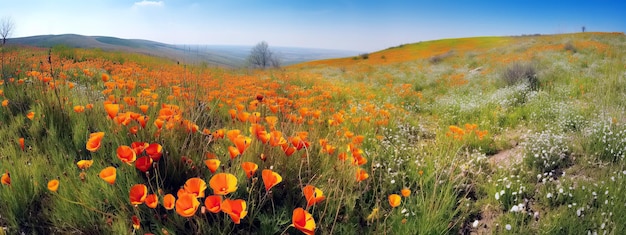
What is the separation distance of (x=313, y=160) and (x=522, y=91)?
7.07 metres

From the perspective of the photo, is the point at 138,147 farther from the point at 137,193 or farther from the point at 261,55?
the point at 261,55

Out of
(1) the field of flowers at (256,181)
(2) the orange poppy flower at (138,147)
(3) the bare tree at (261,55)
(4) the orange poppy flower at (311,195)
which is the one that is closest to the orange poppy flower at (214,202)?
(1) the field of flowers at (256,181)

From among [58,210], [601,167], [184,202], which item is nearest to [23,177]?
[58,210]

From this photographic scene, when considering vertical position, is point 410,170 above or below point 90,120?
below

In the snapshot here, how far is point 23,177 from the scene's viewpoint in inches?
74.6

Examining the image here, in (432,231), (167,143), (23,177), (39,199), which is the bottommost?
(432,231)

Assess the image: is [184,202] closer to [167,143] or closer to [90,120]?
[167,143]

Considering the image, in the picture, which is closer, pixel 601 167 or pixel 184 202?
pixel 184 202

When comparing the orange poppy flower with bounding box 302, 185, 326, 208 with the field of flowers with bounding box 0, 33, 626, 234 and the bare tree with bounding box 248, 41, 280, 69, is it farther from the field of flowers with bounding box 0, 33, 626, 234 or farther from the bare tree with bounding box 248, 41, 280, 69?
the bare tree with bounding box 248, 41, 280, 69

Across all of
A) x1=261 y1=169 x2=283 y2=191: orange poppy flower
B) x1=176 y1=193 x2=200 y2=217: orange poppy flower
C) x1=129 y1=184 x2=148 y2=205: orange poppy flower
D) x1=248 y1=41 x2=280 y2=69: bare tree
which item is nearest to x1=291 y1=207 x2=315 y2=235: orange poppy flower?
x1=261 y1=169 x2=283 y2=191: orange poppy flower

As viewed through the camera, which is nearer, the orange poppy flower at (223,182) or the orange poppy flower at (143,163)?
the orange poppy flower at (223,182)

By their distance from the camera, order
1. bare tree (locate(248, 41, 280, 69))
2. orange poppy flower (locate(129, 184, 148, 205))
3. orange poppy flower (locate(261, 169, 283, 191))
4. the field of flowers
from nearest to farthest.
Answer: orange poppy flower (locate(129, 184, 148, 205))
orange poppy flower (locate(261, 169, 283, 191))
the field of flowers
bare tree (locate(248, 41, 280, 69))

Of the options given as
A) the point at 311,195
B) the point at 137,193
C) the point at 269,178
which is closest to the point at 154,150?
the point at 137,193

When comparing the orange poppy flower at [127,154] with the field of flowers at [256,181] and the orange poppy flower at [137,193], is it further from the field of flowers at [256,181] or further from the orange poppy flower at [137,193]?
the orange poppy flower at [137,193]
